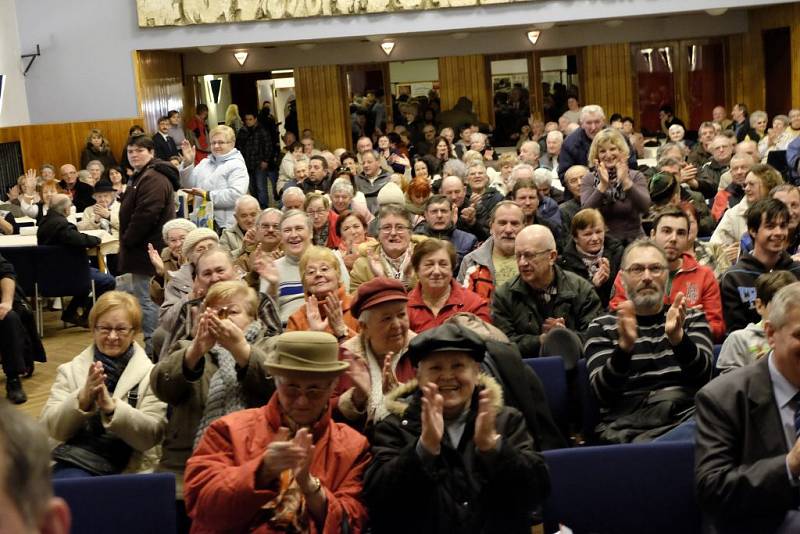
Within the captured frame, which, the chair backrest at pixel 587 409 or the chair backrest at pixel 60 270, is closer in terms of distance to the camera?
the chair backrest at pixel 587 409

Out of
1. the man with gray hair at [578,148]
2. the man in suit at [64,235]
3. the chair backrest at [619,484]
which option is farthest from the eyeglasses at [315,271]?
the man in suit at [64,235]

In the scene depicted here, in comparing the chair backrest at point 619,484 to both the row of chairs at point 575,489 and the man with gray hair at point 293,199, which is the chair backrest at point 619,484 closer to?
the row of chairs at point 575,489

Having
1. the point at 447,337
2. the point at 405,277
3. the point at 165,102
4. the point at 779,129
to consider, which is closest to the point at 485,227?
the point at 405,277

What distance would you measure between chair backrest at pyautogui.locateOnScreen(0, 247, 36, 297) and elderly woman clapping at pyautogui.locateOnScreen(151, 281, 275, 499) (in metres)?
5.80

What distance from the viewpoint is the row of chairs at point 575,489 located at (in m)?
3.40

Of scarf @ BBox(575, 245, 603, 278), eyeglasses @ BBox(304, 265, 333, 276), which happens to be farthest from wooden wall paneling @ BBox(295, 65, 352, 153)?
eyeglasses @ BBox(304, 265, 333, 276)

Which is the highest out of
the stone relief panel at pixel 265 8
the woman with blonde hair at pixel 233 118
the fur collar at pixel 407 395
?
the stone relief panel at pixel 265 8

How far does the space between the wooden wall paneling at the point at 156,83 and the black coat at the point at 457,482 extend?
13.4 meters

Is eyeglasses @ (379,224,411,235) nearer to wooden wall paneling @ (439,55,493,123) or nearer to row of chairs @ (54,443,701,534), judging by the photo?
row of chairs @ (54,443,701,534)

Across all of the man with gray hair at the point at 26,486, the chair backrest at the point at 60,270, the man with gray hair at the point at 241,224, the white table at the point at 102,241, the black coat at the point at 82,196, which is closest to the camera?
the man with gray hair at the point at 26,486

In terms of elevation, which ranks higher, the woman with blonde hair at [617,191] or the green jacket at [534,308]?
the woman with blonde hair at [617,191]

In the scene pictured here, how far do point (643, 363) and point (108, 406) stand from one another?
1928 millimetres

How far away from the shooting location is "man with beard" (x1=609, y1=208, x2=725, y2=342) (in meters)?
5.07

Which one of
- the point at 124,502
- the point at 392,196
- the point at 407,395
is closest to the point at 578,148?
the point at 392,196
